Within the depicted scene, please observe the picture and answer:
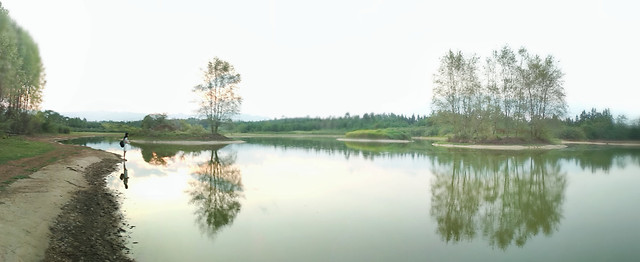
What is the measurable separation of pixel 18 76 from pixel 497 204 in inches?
1450

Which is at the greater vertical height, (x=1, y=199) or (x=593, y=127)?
(x=593, y=127)

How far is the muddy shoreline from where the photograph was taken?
220 inches

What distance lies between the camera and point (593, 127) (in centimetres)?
5828

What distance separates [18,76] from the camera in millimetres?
29188

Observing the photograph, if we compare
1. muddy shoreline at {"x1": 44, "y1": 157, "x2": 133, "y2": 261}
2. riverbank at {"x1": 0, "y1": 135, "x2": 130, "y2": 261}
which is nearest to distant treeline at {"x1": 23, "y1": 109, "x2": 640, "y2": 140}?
riverbank at {"x1": 0, "y1": 135, "x2": 130, "y2": 261}

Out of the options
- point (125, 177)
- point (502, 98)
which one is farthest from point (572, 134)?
point (125, 177)

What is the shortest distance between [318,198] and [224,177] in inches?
218

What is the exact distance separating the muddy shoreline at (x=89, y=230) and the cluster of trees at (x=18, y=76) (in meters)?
16.9

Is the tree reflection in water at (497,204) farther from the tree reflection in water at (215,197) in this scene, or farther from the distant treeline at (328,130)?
the distant treeline at (328,130)

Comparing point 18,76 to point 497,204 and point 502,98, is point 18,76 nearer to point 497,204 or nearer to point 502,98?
point 497,204

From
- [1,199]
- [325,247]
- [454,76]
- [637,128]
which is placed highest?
[454,76]

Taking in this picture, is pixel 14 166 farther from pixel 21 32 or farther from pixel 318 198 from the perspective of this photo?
pixel 21 32

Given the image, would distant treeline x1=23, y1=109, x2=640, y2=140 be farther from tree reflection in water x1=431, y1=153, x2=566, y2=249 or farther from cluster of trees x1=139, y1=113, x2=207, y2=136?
tree reflection in water x1=431, y1=153, x2=566, y2=249

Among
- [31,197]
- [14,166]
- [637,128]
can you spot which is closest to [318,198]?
[31,197]
